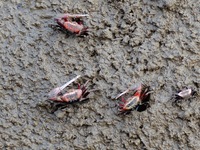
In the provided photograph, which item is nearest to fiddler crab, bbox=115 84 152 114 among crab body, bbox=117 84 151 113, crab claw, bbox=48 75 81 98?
crab body, bbox=117 84 151 113

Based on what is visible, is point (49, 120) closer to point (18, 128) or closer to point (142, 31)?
point (18, 128)

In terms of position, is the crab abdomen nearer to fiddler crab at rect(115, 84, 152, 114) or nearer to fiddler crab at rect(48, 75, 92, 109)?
fiddler crab at rect(48, 75, 92, 109)

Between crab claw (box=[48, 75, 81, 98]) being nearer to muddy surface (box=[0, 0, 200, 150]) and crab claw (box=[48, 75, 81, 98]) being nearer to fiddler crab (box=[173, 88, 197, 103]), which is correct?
muddy surface (box=[0, 0, 200, 150])

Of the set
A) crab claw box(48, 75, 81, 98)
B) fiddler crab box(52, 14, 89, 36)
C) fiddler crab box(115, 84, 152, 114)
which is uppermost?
fiddler crab box(52, 14, 89, 36)

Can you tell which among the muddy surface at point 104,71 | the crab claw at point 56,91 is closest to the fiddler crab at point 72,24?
the muddy surface at point 104,71

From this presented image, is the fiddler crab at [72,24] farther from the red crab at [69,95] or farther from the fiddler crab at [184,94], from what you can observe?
the fiddler crab at [184,94]

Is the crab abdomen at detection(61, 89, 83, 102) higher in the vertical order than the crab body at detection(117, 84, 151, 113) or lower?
lower

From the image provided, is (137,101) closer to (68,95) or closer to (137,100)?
(137,100)

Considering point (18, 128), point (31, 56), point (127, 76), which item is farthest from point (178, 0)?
point (18, 128)
